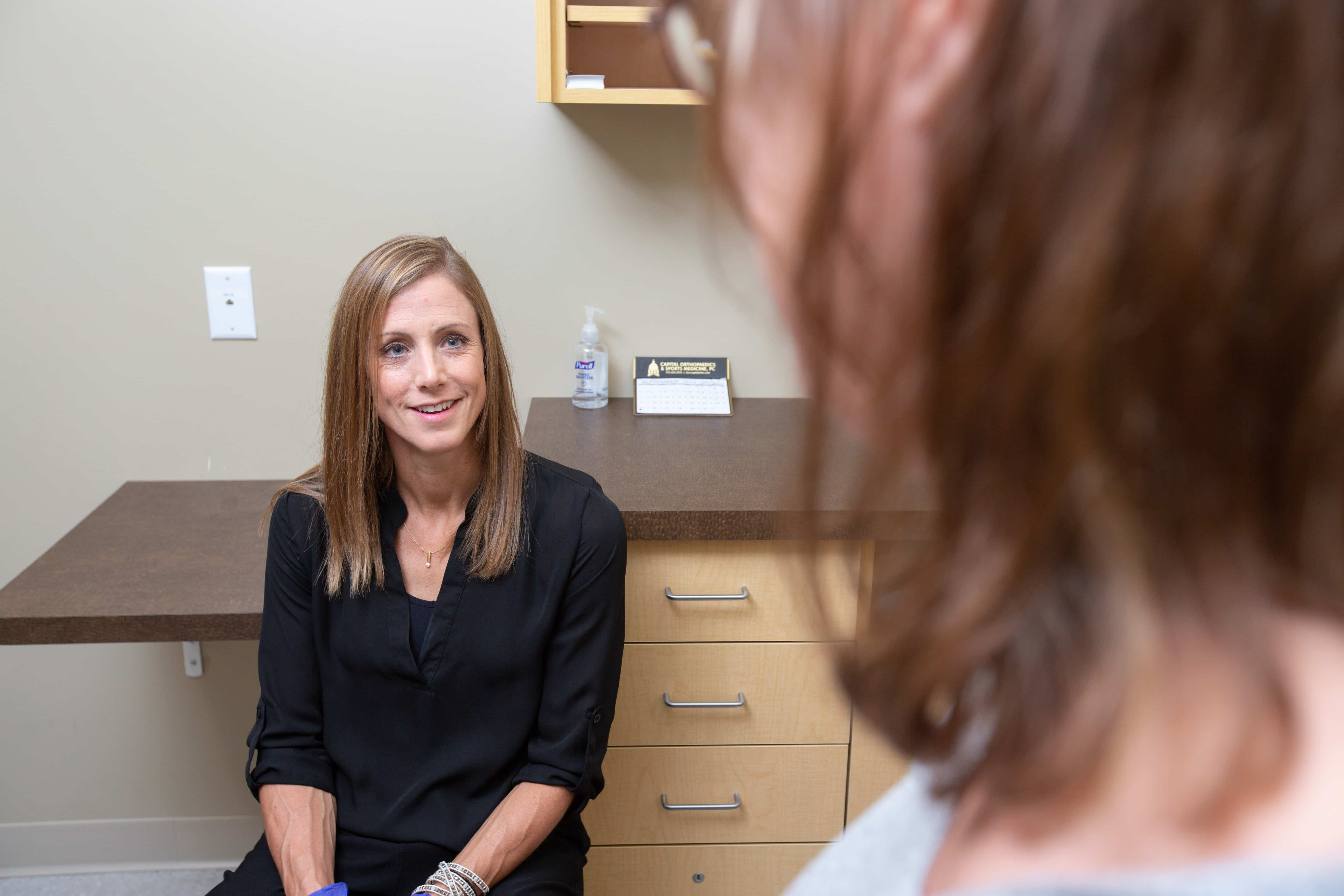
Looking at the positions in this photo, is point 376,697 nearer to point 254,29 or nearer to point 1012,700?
point 1012,700

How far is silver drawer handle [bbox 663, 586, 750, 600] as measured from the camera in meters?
1.50

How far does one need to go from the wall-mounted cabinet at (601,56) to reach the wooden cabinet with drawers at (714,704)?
0.60 meters

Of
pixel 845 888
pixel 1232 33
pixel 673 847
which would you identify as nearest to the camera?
pixel 1232 33

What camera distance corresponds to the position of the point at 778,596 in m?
1.51

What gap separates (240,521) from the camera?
173cm

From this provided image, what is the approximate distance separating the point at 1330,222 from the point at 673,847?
1572 millimetres

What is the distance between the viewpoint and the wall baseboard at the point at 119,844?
2.03 meters

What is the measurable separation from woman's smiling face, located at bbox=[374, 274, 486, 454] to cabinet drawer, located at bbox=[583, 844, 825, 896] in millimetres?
793

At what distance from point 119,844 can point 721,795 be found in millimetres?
1372

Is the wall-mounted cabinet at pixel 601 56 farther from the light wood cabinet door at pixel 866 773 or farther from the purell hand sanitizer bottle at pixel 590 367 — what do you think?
the light wood cabinet door at pixel 866 773

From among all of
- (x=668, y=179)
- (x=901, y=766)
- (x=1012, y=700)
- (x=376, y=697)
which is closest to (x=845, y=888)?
(x=1012, y=700)

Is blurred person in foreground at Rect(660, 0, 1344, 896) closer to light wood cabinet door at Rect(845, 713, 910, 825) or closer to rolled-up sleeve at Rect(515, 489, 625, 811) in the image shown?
rolled-up sleeve at Rect(515, 489, 625, 811)

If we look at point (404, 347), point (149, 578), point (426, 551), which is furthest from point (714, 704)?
point (149, 578)

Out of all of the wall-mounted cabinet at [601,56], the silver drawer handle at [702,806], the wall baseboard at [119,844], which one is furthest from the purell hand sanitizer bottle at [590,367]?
the wall baseboard at [119,844]
